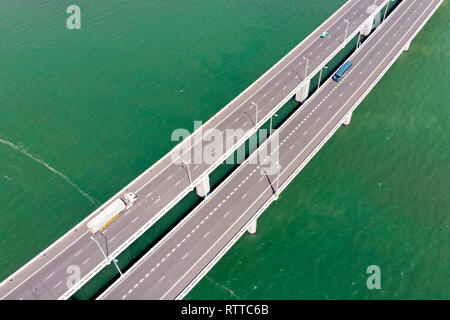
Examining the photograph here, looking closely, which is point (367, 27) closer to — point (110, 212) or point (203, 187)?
point (203, 187)

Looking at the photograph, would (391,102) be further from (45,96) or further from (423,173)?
(45,96)

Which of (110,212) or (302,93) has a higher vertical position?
(302,93)

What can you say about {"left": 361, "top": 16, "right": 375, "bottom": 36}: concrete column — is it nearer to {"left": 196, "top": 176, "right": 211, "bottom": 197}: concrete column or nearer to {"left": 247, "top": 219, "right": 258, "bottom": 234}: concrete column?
{"left": 196, "top": 176, "right": 211, "bottom": 197}: concrete column

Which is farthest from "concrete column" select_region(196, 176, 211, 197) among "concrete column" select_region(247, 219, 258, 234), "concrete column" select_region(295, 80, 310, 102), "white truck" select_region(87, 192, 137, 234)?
"concrete column" select_region(295, 80, 310, 102)

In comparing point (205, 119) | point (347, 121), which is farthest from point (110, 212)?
point (347, 121)

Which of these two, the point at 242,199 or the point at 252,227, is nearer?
the point at 242,199
